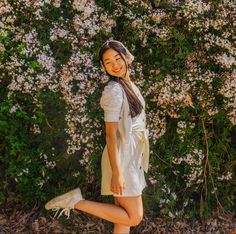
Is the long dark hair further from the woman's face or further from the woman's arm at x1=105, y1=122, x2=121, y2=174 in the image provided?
the woman's arm at x1=105, y1=122, x2=121, y2=174

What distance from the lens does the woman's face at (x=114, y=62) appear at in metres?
4.02

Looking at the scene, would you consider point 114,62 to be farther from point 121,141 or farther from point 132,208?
point 132,208

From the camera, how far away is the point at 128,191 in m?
4.03

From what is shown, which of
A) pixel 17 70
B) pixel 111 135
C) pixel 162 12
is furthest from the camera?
pixel 162 12

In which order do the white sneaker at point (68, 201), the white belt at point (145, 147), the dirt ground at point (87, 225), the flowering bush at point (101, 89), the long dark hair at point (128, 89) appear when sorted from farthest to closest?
the dirt ground at point (87, 225) → the flowering bush at point (101, 89) → the white sneaker at point (68, 201) → the white belt at point (145, 147) → the long dark hair at point (128, 89)

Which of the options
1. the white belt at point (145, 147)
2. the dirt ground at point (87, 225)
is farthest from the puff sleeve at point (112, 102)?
the dirt ground at point (87, 225)

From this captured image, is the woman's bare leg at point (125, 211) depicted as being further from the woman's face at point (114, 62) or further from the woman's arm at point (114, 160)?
the woman's face at point (114, 62)

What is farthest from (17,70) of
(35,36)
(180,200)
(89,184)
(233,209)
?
(233,209)

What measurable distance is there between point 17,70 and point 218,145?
197 cm

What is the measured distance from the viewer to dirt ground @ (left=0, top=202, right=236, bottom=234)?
4.96 m

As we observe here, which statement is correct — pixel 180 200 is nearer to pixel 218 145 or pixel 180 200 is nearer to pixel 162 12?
pixel 218 145

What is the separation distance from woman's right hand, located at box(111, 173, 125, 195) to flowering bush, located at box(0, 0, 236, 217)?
0.94 meters

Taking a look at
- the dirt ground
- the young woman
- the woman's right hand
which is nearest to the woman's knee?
the young woman

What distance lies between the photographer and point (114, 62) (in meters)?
4.03
